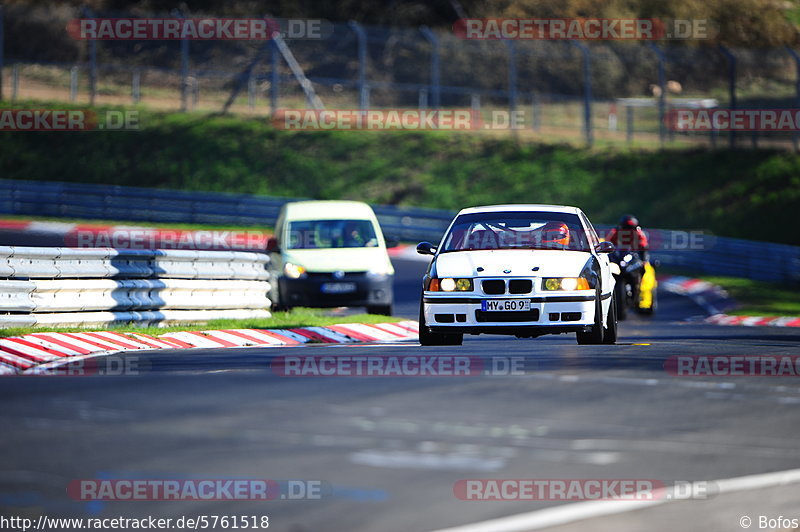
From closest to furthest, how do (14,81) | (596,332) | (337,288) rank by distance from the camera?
1. (596,332)
2. (337,288)
3. (14,81)

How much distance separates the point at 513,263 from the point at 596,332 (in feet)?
3.91

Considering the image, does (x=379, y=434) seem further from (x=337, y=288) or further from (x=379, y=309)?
(x=379, y=309)

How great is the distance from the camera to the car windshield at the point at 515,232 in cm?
1461

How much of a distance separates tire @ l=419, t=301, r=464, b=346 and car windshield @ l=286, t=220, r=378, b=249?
224 inches

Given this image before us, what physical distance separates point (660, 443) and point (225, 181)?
1471 inches

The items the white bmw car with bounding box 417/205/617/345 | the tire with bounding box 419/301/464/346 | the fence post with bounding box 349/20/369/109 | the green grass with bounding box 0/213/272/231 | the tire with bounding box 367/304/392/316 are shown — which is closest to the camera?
the white bmw car with bounding box 417/205/617/345

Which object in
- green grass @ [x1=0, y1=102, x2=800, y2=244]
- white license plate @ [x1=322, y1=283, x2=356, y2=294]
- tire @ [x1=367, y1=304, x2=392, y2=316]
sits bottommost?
tire @ [x1=367, y1=304, x2=392, y2=316]

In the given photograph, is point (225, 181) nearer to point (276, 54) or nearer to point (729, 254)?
point (276, 54)

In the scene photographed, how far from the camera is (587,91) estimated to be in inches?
1539

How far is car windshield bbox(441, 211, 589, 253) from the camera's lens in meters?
14.6

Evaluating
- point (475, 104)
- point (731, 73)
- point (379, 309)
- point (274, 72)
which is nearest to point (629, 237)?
point (379, 309)

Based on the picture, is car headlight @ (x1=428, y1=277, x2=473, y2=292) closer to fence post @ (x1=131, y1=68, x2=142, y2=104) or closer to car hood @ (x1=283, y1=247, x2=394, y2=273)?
car hood @ (x1=283, y1=247, x2=394, y2=273)

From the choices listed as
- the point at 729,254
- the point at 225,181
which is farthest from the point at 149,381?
the point at 225,181

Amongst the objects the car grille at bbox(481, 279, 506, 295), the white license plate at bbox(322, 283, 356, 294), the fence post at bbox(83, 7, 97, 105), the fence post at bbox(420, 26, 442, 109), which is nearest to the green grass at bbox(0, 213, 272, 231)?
the fence post at bbox(83, 7, 97, 105)
